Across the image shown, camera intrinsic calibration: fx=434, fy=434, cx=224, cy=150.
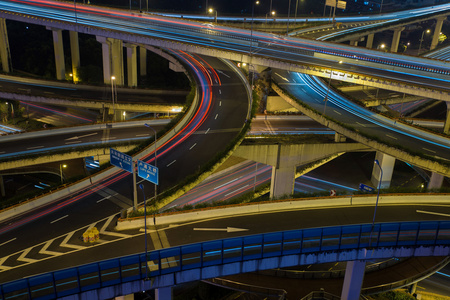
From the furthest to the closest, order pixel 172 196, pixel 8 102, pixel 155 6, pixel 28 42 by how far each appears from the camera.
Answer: pixel 155 6 → pixel 28 42 → pixel 8 102 → pixel 172 196

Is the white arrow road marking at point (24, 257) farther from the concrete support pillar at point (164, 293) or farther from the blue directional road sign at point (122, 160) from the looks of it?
→ the blue directional road sign at point (122, 160)

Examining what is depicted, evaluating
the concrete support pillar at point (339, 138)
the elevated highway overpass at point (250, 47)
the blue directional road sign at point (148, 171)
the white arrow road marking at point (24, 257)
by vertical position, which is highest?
the elevated highway overpass at point (250, 47)

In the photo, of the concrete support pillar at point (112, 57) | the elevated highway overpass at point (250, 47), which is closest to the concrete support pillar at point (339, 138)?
the elevated highway overpass at point (250, 47)

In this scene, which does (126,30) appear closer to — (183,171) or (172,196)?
(183,171)

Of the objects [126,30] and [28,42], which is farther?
[28,42]

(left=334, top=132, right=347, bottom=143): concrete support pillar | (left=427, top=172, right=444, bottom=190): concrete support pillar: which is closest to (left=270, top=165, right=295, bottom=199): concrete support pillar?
(left=334, top=132, right=347, bottom=143): concrete support pillar

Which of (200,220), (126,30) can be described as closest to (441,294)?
(200,220)
